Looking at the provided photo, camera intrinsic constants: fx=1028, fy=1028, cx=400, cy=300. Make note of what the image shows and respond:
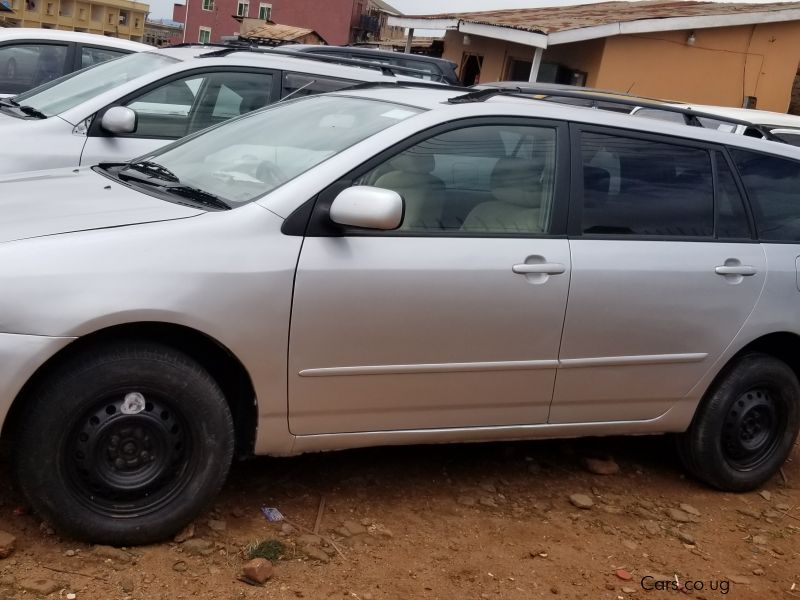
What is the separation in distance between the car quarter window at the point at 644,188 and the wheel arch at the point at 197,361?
156 centimetres

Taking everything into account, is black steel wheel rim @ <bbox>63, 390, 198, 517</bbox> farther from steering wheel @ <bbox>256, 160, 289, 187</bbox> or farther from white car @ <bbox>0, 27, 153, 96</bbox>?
white car @ <bbox>0, 27, 153, 96</bbox>

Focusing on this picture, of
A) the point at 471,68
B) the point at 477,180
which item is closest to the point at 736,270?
the point at 477,180

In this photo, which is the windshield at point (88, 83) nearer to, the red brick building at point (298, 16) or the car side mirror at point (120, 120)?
the car side mirror at point (120, 120)

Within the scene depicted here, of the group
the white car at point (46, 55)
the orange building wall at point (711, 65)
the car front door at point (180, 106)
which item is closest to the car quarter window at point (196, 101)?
the car front door at point (180, 106)

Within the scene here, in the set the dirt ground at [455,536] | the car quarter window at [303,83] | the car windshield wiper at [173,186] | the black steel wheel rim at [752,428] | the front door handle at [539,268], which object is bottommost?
the dirt ground at [455,536]

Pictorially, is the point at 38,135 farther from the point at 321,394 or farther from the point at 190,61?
the point at 321,394

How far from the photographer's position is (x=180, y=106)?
22.1 ft

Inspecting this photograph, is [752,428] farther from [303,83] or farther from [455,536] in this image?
[303,83]

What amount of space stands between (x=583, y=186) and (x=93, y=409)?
7.11 ft

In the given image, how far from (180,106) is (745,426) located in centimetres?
405

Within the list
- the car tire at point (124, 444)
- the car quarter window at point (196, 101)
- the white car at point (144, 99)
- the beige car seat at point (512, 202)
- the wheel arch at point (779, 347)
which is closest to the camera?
the car tire at point (124, 444)

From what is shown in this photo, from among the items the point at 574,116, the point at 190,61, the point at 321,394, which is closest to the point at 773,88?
the point at 190,61

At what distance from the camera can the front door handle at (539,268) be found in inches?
158

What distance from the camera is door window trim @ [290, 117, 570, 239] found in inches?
145
